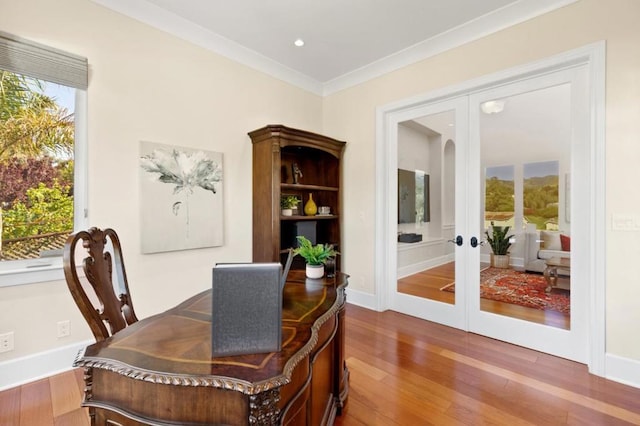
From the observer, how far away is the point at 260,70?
11.4 ft

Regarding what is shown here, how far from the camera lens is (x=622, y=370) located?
211cm

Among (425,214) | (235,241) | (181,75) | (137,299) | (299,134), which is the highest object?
(181,75)

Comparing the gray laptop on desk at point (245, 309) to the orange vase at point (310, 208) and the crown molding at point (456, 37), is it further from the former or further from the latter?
the crown molding at point (456, 37)

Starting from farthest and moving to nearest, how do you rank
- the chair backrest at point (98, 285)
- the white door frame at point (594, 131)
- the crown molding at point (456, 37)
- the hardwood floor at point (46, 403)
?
1. the crown molding at point (456, 37)
2. the white door frame at point (594, 131)
3. the hardwood floor at point (46, 403)
4. the chair backrest at point (98, 285)

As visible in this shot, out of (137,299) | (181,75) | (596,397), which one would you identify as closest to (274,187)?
(181,75)

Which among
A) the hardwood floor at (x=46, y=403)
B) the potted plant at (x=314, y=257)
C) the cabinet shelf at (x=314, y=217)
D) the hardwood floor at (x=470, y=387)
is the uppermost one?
the cabinet shelf at (x=314, y=217)

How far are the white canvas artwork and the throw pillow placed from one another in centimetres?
313

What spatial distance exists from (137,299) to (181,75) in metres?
2.15

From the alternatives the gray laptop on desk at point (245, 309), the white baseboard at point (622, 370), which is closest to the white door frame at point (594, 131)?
the white baseboard at point (622, 370)

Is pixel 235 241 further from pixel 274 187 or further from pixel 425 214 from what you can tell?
pixel 425 214

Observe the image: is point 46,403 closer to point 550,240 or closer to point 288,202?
point 288,202

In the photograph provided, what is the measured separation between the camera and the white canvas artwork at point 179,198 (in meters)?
2.61

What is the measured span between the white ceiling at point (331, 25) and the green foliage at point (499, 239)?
1885 millimetres

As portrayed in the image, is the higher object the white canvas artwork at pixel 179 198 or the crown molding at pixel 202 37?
the crown molding at pixel 202 37
